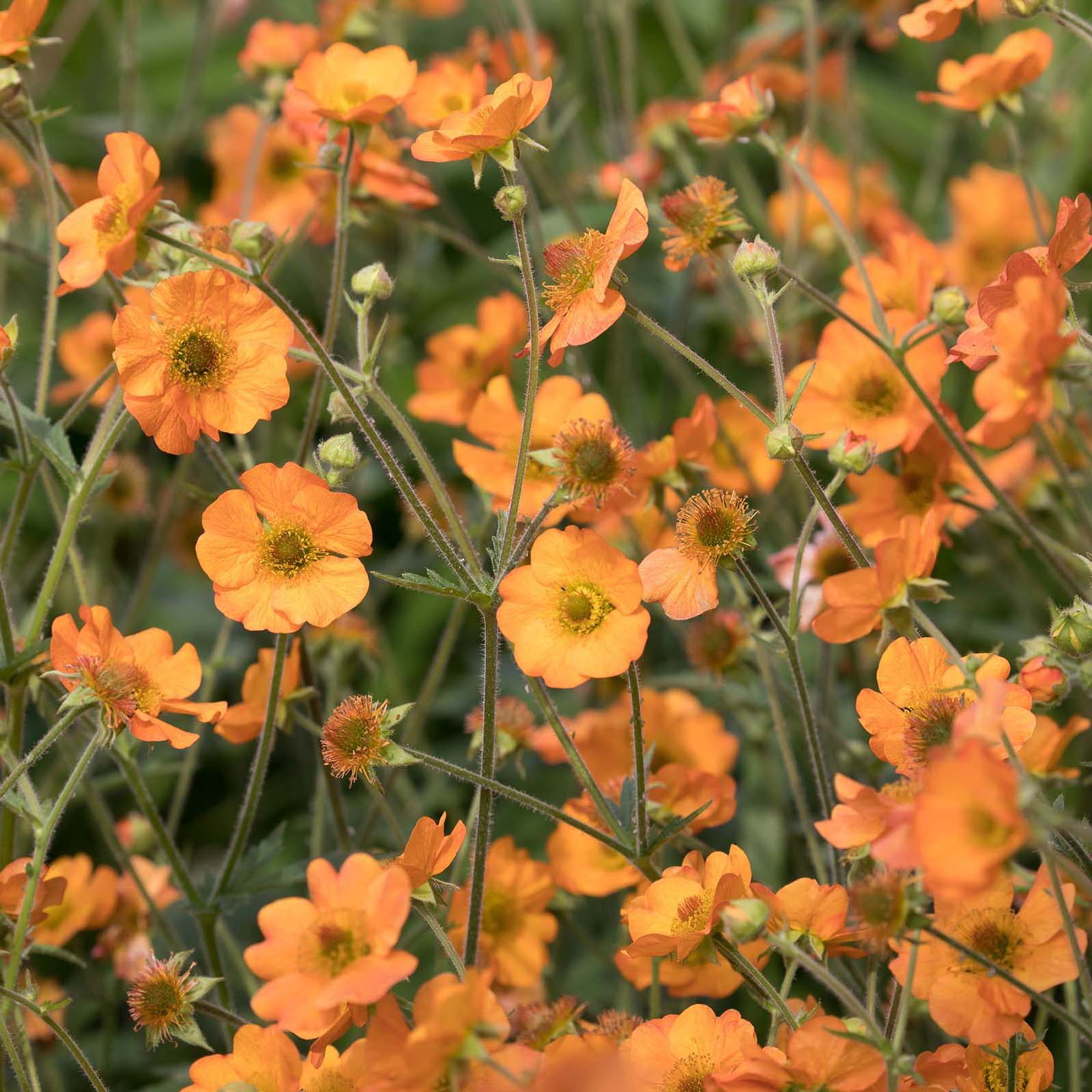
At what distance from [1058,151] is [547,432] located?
178cm

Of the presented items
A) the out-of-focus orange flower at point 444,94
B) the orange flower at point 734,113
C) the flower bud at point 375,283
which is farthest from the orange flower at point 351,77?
the orange flower at point 734,113

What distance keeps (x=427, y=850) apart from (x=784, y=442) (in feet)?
1.53

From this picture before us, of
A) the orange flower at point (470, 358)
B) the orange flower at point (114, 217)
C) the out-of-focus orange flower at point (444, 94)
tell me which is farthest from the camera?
the orange flower at point (470, 358)

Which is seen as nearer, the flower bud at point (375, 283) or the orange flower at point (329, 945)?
the orange flower at point (329, 945)

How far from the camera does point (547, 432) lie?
1.62 metres

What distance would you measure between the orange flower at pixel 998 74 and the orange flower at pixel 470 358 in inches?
24.6

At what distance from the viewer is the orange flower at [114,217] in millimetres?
1190

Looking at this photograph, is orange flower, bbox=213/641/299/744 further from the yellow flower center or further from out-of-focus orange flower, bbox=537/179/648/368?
out-of-focus orange flower, bbox=537/179/648/368

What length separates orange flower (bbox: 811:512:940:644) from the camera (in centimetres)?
118

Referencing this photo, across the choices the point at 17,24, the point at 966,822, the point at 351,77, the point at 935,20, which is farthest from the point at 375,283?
the point at 966,822

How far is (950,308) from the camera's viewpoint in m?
1.28

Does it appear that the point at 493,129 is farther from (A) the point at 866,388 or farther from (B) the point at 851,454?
(A) the point at 866,388

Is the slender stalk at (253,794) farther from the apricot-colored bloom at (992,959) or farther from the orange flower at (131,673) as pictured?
the apricot-colored bloom at (992,959)

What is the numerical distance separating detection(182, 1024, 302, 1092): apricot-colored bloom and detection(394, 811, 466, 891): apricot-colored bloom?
0.53ft
